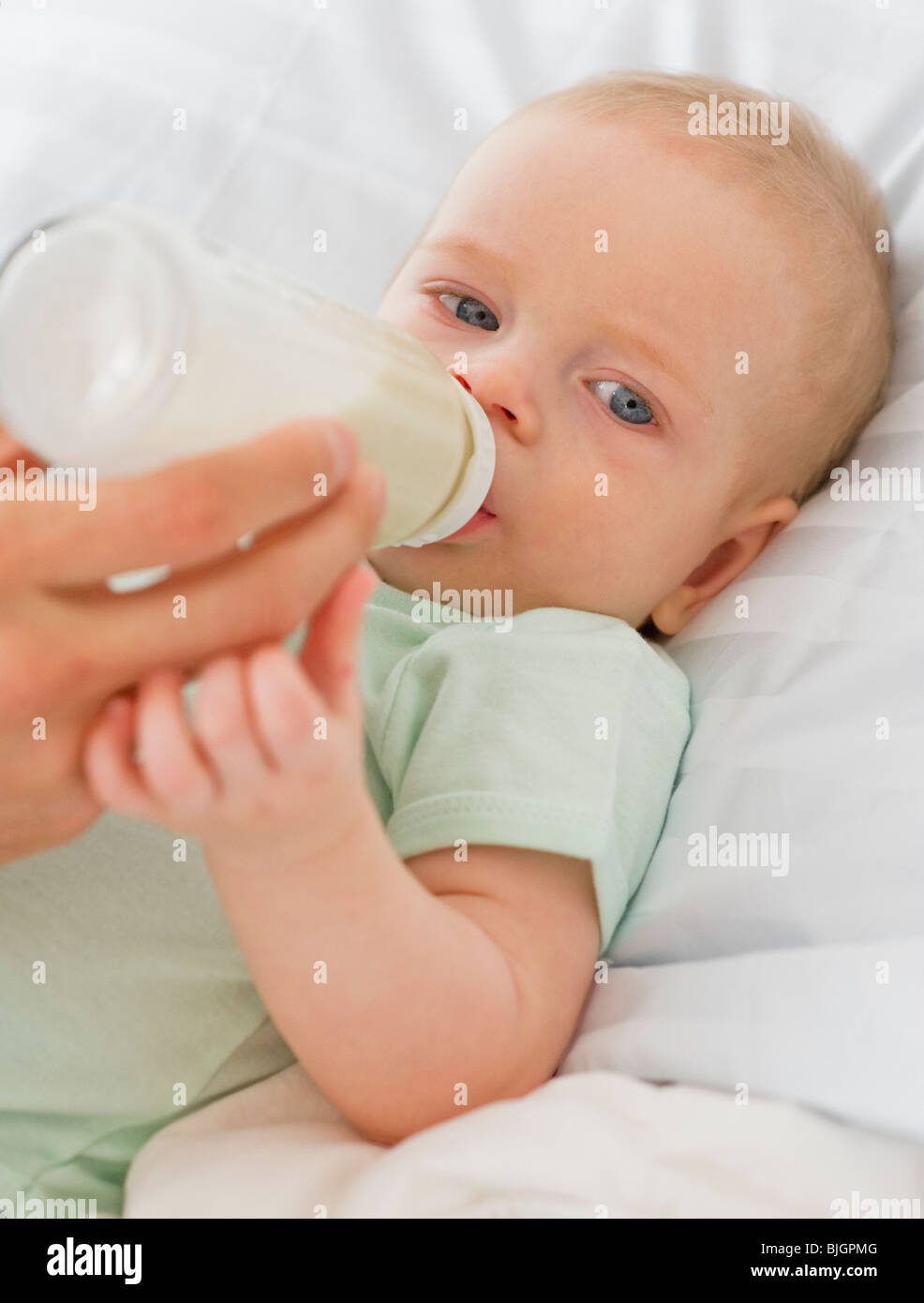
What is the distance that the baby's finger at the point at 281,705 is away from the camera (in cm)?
64

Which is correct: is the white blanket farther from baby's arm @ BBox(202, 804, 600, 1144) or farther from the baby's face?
the baby's face

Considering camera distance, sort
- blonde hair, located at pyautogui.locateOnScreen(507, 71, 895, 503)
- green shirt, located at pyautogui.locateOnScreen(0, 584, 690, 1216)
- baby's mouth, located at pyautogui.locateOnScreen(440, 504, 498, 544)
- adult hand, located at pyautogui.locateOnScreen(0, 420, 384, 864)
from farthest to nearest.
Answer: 1. blonde hair, located at pyautogui.locateOnScreen(507, 71, 895, 503)
2. baby's mouth, located at pyautogui.locateOnScreen(440, 504, 498, 544)
3. green shirt, located at pyautogui.locateOnScreen(0, 584, 690, 1216)
4. adult hand, located at pyautogui.locateOnScreen(0, 420, 384, 864)

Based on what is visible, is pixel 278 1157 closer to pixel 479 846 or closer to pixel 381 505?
pixel 479 846

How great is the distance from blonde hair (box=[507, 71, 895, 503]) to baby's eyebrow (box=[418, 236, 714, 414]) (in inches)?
4.6

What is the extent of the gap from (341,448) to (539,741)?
Result: 0.42 metres

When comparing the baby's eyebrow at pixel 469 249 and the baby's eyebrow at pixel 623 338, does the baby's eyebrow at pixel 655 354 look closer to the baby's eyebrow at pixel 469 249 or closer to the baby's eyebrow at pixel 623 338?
the baby's eyebrow at pixel 623 338

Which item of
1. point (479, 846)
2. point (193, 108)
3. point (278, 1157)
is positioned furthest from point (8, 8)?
point (278, 1157)

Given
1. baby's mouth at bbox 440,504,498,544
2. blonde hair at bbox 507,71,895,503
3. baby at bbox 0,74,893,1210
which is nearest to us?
baby at bbox 0,74,893,1210

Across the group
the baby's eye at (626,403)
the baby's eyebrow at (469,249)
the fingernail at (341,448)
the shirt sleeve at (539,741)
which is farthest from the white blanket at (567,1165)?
the baby's eyebrow at (469,249)

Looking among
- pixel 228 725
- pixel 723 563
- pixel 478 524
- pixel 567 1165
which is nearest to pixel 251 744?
pixel 228 725

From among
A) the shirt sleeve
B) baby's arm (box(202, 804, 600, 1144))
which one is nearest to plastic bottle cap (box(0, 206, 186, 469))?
baby's arm (box(202, 804, 600, 1144))

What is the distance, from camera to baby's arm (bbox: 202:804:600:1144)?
806 mm

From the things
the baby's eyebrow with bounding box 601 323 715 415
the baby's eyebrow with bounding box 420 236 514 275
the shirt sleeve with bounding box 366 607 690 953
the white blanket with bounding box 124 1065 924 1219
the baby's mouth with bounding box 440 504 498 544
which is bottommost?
the white blanket with bounding box 124 1065 924 1219

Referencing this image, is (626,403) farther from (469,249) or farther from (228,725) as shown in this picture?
(228,725)
